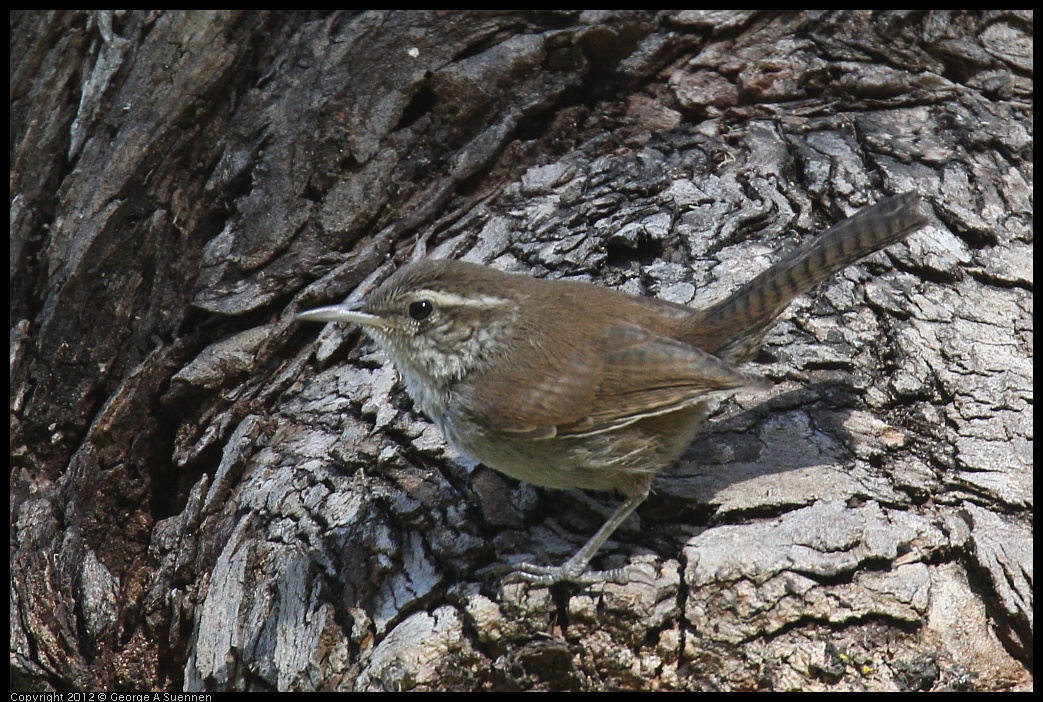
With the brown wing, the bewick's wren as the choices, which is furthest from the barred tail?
the brown wing

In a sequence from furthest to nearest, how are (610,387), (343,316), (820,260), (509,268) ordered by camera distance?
(509,268)
(343,316)
(610,387)
(820,260)

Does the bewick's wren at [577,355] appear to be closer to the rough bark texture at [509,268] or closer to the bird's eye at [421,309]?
the bird's eye at [421,309]

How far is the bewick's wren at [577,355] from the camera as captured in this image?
3414mm

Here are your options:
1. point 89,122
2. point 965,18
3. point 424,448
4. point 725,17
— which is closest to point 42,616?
point 424,448

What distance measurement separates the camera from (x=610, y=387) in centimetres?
354

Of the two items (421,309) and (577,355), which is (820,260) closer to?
(577,355)

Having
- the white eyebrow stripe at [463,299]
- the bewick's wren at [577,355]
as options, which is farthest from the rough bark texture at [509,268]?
the white eyebrow stripe at [463,299]

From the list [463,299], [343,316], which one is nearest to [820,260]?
[463,299]

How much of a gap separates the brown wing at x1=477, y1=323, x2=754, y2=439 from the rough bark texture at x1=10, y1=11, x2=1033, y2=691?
13.5 inches

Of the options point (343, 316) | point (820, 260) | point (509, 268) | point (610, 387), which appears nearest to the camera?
point (820, 260)

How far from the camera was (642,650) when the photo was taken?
A: 117 inches

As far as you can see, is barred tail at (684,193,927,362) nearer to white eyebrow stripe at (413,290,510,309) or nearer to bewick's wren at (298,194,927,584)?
bewick's wren at (298,194,927,584)

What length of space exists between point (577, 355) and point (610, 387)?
0.65 ft

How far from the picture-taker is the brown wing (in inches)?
136
